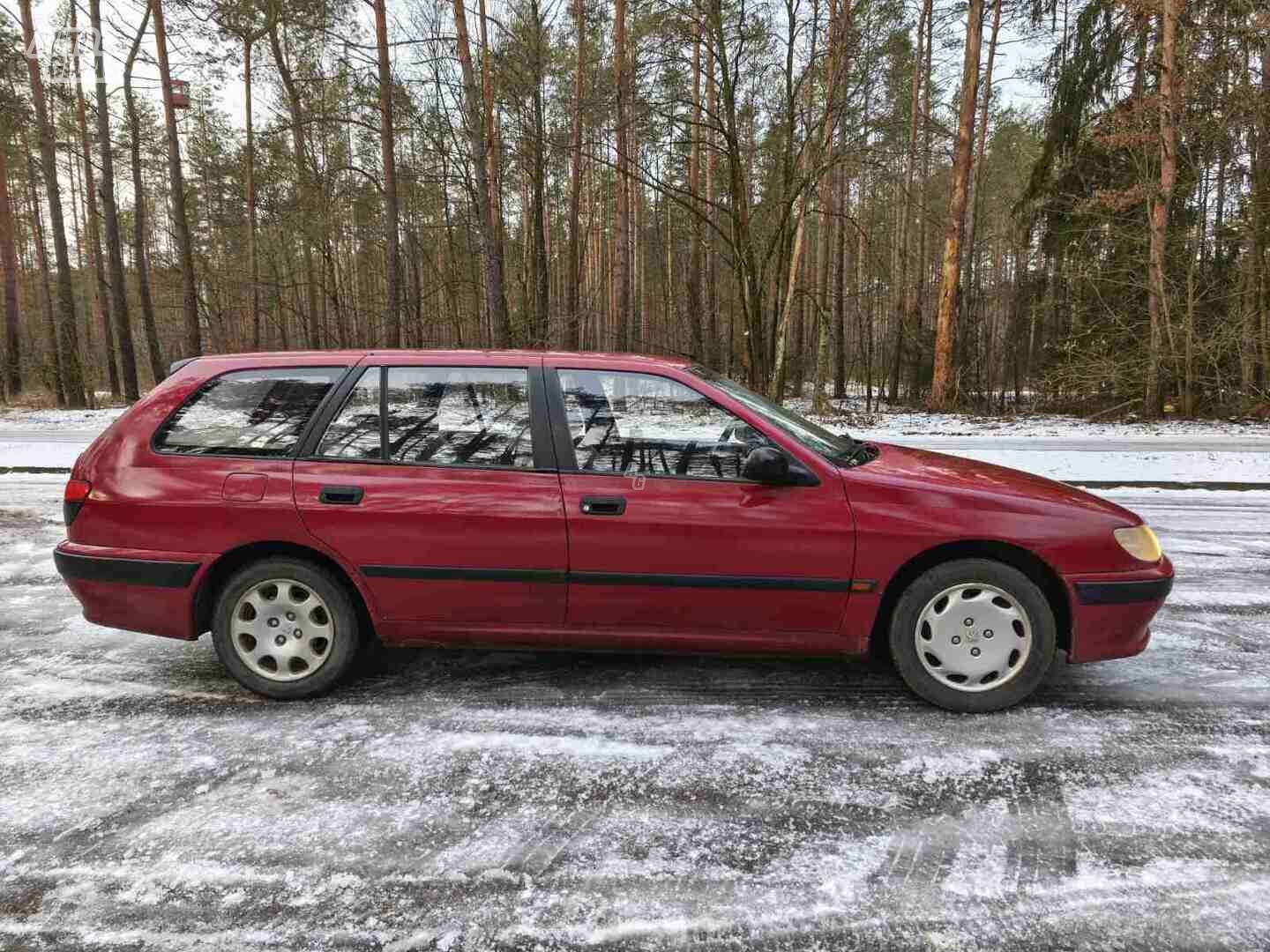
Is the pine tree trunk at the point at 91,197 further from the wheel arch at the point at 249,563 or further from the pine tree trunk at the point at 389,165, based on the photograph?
the wheel arch at the point at 249,563

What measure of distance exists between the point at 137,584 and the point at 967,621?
12.1ft

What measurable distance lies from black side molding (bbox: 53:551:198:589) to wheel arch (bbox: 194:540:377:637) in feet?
0.28

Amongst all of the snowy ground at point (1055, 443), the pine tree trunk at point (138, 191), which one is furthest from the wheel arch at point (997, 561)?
the pine tree trunk at point (138, 191)

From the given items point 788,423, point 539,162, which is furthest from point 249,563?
point 539,162

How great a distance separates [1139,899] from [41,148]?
2702cm

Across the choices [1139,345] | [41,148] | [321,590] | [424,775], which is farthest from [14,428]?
[1139,345]

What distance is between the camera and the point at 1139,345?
47.7ft

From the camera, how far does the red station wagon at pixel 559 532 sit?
3033 millimetres

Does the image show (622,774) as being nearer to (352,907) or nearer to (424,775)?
(424,775)

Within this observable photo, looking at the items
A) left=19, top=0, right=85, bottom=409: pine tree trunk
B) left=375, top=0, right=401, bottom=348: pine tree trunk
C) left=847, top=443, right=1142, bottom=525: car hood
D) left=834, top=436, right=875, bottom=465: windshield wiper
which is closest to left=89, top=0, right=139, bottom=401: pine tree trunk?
left=19, top=0, right=85, bottom=409: pine tree trunk

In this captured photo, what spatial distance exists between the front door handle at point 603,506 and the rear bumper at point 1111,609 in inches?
74.3

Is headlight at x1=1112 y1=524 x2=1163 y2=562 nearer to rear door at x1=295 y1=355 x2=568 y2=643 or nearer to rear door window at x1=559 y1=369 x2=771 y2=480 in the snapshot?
rear door window at x1=559 y1=369 x2=771 y2=480

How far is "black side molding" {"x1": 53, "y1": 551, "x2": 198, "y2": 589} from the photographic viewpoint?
3223mm

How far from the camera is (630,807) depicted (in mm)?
2465
